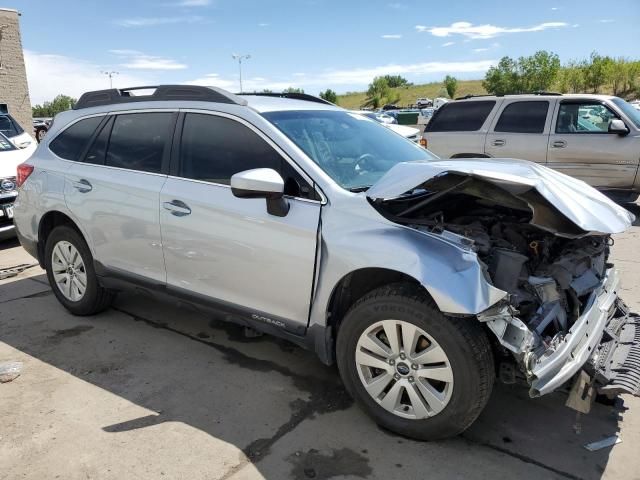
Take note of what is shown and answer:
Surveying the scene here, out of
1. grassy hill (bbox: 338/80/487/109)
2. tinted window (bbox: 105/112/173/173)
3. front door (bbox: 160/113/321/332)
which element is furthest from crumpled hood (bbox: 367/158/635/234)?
grassy hill (bbox: 338/80/487/109)

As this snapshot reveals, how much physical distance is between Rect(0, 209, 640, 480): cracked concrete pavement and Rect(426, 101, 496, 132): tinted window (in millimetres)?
6378

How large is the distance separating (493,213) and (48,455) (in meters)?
2.84

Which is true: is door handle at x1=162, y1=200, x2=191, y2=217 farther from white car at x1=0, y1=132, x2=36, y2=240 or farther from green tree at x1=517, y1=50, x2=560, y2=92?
green tree at x1=517, y1=50, x2=560, y2=92

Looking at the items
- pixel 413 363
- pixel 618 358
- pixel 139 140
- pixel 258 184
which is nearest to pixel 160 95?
pixel 139 140

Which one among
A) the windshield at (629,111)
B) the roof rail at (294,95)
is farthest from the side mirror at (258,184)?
the windshield at (629,111)

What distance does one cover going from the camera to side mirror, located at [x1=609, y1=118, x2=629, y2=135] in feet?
26.1

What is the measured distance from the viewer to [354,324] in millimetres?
2865

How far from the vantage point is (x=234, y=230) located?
10.8ft

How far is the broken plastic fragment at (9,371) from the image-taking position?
143 inches

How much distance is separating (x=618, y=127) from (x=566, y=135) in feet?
2.36

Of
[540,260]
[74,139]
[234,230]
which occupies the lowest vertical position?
[540,260]

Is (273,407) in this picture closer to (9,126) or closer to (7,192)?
(7,192)

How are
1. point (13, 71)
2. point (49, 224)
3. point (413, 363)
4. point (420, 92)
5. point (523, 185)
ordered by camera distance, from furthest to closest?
point (420, 92) → point (13, 71) → point (49, 224) → point (413, 363) → point (523, 185)

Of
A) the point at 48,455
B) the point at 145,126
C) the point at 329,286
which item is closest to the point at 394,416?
the point at 329,286
